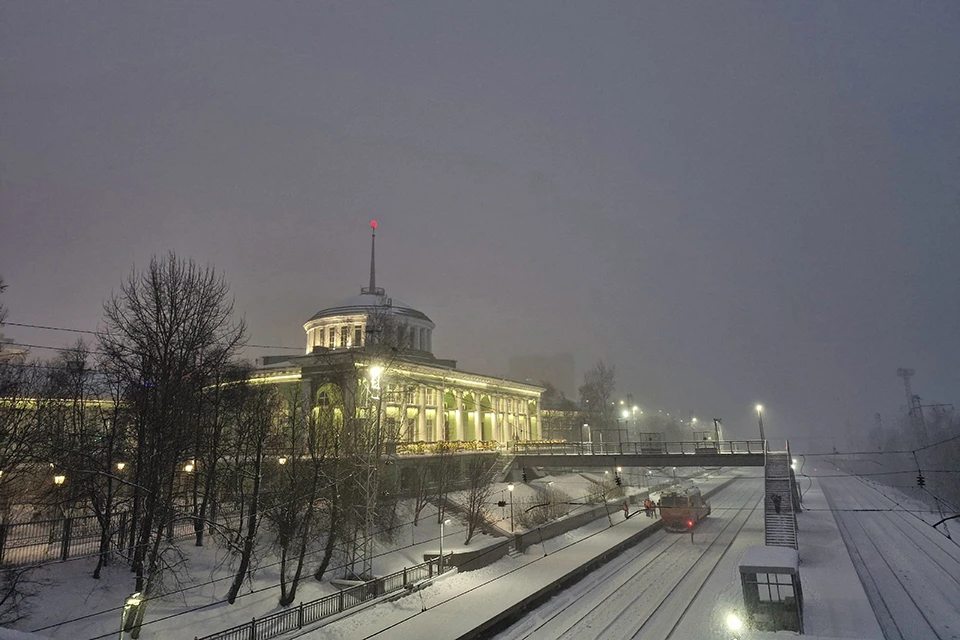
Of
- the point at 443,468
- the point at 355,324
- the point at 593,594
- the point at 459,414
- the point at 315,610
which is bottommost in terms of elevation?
the point at 593,594

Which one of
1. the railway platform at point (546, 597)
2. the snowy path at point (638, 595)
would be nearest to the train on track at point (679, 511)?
the snowy path at point (638, 595)

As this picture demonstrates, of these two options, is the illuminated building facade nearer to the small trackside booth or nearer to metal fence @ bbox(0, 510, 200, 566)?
metal fence @ bbox(0, 510, 200, 566)

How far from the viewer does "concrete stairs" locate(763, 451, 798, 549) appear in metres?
35.2

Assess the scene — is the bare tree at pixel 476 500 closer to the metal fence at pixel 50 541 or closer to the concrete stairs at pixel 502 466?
the concrete stairs at pixel 502 466

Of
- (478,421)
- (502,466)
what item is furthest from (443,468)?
(478,421)

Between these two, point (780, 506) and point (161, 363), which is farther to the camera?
point (780, 506)

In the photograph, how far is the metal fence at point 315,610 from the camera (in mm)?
20359

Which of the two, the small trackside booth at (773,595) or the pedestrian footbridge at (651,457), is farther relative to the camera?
the pedestrian footbridge at (651,457)

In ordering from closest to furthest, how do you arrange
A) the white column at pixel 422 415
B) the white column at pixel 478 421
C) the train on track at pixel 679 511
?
the train on track at pixel 679 511
the white column at pixel 422 415
the white column at pixel 478 421

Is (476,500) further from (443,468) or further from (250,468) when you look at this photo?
(250,468)

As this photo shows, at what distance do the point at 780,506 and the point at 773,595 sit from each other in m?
18.6

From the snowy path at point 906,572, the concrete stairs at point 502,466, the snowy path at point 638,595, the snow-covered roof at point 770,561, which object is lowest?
the snowy path at point 906,572

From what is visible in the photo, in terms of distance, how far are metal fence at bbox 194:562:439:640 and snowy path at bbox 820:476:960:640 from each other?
21.2m

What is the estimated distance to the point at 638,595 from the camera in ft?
91.0
